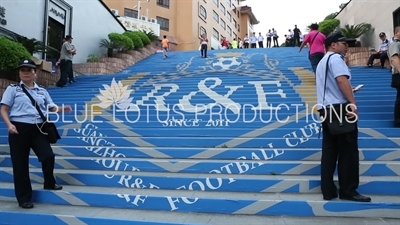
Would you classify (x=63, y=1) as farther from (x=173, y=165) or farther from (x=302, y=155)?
(x=302, y=155)

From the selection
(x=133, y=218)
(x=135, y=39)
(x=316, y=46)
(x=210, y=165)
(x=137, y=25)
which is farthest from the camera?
(x=137, y=25)

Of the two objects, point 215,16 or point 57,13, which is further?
point 215,16

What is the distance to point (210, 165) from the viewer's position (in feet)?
12.0

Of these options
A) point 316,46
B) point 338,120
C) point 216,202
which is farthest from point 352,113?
point 316,46

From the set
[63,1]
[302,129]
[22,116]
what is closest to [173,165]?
[22,116]

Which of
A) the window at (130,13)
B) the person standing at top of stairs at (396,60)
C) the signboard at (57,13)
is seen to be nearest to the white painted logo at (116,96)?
the signboard at (57,13)

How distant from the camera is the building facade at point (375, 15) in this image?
32.8 feet

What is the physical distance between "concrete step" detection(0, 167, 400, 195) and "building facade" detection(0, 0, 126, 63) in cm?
604

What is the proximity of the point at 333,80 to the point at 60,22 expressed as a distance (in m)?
10.1

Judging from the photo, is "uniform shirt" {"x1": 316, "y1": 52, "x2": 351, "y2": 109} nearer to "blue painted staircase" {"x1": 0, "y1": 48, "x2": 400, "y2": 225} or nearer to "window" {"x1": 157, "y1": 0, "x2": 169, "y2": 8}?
"blue painted staircase" {"x1": 0, "y1": 48, "x2": 400, "y2": 225}

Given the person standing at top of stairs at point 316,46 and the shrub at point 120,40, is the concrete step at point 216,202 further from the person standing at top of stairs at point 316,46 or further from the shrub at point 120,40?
the shrub at point 120,40

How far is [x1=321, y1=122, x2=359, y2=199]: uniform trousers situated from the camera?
283 cm

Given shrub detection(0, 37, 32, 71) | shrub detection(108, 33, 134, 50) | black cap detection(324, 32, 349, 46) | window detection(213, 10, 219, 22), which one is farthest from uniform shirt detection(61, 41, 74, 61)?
window detection(213, 10, 219, 22)

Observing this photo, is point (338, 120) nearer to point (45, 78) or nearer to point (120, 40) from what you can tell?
point (45, 78)
